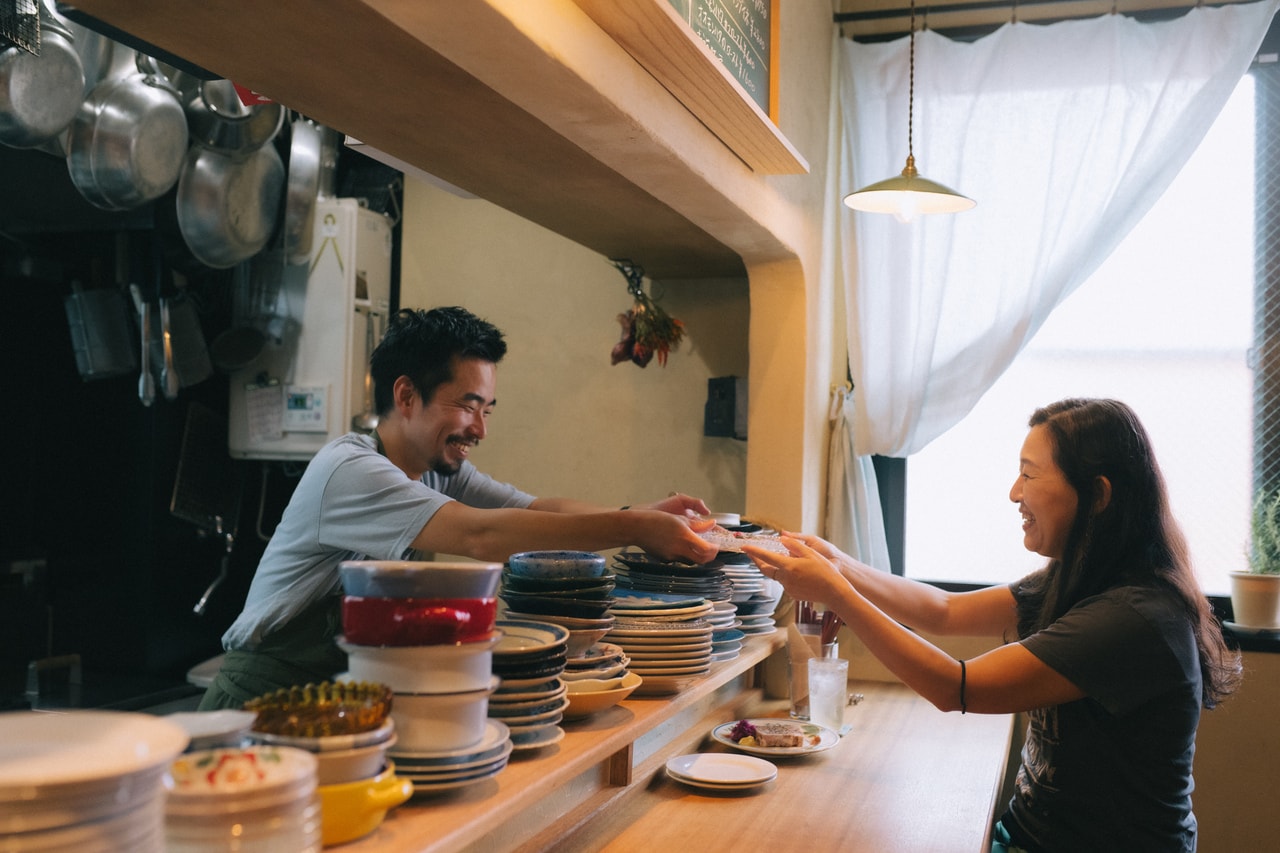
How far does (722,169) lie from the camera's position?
8.33 feet

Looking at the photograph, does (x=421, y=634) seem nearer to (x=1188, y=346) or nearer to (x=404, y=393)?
(x=404, y=393)

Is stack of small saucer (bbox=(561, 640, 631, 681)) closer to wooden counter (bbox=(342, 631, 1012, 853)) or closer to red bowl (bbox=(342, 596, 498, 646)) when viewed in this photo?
wooden counter (bbox=(342, 631, 1012, 853))

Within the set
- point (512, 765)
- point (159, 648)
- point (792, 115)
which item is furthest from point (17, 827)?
point (159, 648)

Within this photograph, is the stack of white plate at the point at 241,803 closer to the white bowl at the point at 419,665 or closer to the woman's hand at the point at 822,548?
the white bowl at the point at 419,665

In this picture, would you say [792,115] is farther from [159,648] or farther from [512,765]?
[159,648]

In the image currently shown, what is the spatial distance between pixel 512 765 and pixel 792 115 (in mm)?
2291

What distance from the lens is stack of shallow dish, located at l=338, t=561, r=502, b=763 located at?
1278 mm

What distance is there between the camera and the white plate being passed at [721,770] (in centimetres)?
228

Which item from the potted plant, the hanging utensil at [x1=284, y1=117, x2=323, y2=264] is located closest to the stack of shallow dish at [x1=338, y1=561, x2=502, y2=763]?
the potted plant

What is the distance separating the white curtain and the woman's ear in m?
1.46

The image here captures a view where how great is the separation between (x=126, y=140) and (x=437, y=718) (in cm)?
293

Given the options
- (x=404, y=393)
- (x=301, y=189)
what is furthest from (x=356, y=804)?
(x=301, y=189)

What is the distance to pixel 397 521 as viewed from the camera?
2250 mm

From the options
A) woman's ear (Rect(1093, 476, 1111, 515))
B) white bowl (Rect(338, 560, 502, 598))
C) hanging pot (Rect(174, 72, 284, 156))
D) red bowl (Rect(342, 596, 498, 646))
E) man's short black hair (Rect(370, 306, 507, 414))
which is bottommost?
red bowl (Rect(342, 596, 498, 646))
